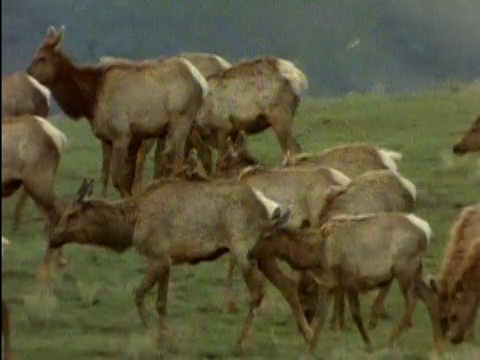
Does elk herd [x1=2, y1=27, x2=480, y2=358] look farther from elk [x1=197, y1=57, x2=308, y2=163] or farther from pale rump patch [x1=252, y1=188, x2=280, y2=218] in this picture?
elk [x1=197, y1=57, x2=308, y2=163]

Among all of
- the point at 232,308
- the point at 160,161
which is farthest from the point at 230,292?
the point at 160,161

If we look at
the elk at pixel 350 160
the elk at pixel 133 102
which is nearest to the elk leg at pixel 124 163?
the elk at pixel 133 102

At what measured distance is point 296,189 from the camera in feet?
50.8

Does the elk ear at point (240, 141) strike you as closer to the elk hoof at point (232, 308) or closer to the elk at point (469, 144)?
the elk at point (469, 144)

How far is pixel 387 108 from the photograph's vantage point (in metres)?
27.0

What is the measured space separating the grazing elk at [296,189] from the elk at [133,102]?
185 cm

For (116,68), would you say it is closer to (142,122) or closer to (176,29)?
(142,122)

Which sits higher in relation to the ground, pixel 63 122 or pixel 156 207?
pixel 156 207

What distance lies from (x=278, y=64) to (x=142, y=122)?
96.5 inches

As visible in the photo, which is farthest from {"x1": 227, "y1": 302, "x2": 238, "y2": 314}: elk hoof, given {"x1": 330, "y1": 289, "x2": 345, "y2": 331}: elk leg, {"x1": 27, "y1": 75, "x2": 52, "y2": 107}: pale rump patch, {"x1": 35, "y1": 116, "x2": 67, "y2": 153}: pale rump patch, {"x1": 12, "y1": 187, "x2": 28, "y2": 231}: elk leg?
{"x1": 12, "y1": 187, "x2": 28, "y2": 231}: elk leg

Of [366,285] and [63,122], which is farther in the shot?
[63,122]

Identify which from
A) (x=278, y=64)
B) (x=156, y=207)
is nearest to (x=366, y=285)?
(x=156, y=207)

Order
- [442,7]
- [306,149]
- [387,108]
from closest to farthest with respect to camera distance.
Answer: [306,149], [387,108], [442,7]

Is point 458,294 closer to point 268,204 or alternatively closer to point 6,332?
point 268,204
